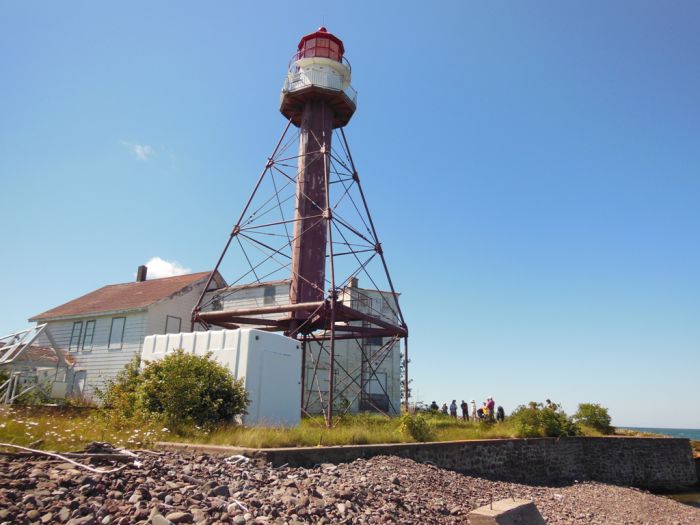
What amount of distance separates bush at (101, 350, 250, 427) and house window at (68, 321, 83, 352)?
47.5 feet

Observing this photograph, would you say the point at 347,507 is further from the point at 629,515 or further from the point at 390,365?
the point at 390,365

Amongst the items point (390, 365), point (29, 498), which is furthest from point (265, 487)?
point (390, 365)

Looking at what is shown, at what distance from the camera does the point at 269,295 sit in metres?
26.8

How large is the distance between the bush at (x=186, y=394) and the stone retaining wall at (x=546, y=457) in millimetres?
2525

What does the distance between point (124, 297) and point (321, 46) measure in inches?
665

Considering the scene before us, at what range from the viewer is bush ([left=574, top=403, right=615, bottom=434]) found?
24812 mm

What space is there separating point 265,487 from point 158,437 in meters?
3.58

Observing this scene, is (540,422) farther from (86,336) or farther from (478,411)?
(86,336)

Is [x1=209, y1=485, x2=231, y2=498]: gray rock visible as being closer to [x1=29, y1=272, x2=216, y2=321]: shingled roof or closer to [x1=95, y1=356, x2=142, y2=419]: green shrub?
[x1=95, y1=356, x2=142, y2=419]: green shrub

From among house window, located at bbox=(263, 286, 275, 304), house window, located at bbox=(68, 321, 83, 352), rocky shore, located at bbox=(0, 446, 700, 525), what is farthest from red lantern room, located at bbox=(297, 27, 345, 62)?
house window, located at bbox=(68, 321, 83, 352)

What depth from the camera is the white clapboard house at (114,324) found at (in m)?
23.4

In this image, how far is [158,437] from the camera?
31.7ft

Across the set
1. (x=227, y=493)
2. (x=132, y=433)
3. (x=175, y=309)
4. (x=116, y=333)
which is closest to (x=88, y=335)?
(x=116, y=333)

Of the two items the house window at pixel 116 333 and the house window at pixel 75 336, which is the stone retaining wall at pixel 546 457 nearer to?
the house window at pixel 116 333
